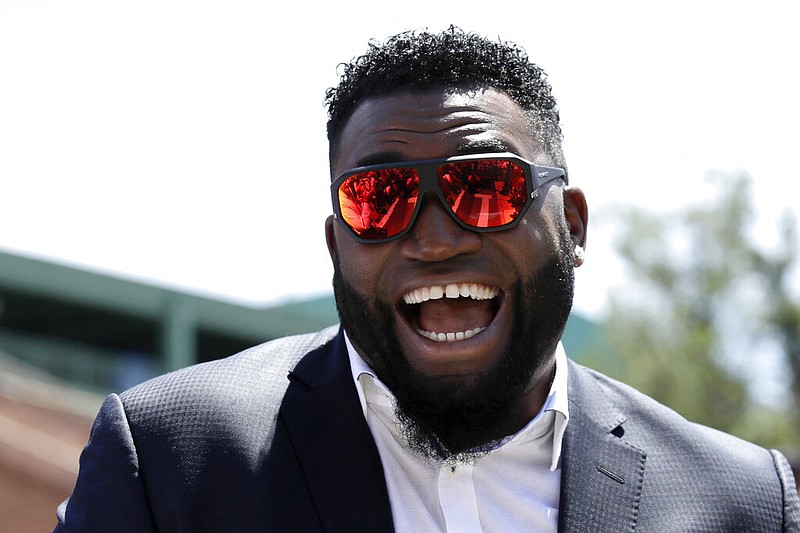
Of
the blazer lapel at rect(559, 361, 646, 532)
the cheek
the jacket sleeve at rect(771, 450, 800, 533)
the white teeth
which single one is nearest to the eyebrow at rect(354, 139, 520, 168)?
the cheek

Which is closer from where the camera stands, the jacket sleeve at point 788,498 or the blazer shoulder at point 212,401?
the blazer shoulder at point 212,401

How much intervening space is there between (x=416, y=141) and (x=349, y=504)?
1.01m

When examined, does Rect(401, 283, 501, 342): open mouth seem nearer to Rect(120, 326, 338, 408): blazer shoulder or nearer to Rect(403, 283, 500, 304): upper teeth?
Rect(403, 283, 500, 304): upper teeth

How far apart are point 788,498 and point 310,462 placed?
1.50 metres

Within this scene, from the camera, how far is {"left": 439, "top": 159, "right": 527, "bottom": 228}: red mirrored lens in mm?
2773

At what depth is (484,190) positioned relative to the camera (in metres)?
→ 2.80

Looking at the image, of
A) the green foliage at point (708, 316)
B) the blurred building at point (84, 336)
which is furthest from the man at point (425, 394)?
the green foliage at point (708, 316)

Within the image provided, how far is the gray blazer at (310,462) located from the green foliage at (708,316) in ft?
88.6

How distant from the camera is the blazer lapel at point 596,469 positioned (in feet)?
9.55

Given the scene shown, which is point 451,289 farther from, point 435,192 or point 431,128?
point 431,128

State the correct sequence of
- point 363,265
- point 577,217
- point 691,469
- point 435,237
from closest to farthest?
1. point 435,237
2. point 363,265
3. point 691,469
4. point 577,217

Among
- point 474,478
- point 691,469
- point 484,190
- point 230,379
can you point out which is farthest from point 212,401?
point 691,469

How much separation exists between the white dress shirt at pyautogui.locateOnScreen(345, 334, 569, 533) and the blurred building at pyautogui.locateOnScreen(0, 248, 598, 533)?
580 inches

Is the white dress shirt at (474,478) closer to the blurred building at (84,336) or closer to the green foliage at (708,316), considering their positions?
the blurred building at (84,336)
